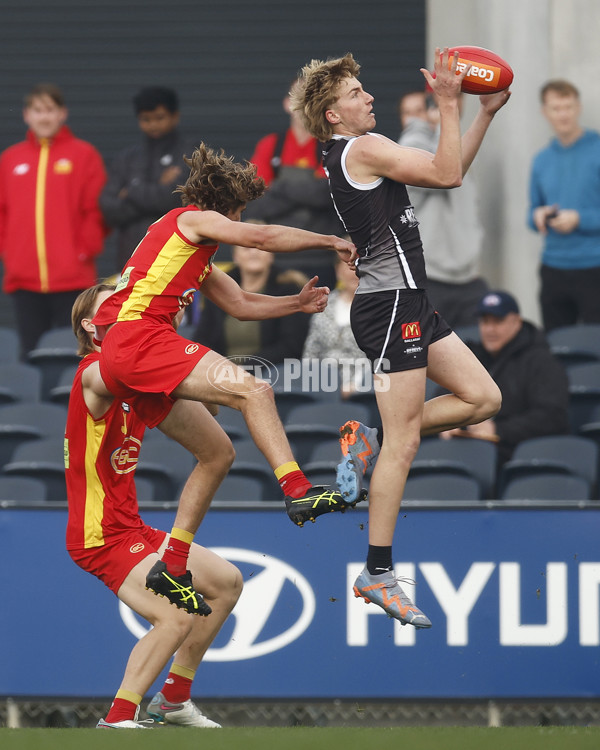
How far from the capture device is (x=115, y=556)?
6047 millimetres

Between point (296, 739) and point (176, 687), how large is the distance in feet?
3.34

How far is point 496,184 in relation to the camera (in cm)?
1112

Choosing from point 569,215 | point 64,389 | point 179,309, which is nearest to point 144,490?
A: point 64,389

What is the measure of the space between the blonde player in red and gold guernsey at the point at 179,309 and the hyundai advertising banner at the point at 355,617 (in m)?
1.55

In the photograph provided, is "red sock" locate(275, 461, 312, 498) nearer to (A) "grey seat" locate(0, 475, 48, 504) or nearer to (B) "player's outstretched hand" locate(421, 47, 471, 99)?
(B) "player's outstretched hand" locate(421, 47, 471, 99)

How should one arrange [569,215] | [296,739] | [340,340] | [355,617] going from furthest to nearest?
[569,215] → [340,340] → [355,617] → [296,739]

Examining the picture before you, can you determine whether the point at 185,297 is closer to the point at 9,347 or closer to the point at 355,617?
the point at 355,617

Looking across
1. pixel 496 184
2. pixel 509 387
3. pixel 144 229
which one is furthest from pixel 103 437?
pixel 496 184

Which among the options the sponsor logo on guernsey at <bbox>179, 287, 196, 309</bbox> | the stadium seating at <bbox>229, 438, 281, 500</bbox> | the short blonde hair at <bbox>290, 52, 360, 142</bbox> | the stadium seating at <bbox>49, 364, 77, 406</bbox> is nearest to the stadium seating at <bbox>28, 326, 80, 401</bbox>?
the stadium seating at <bbox>49, 364, 77, 406</bbox>

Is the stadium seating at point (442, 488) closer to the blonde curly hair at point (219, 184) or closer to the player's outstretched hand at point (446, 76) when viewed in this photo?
the blonde curly hair at point (219, 184)

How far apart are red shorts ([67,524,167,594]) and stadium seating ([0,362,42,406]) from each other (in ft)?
10.1

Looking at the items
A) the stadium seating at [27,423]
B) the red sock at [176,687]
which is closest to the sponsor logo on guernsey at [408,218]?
the red sock at [176,687]

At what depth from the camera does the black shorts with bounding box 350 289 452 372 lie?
5.64 m

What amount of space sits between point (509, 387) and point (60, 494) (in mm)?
2812
